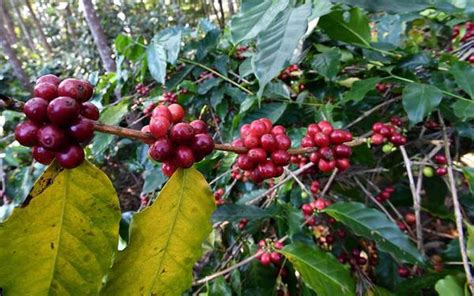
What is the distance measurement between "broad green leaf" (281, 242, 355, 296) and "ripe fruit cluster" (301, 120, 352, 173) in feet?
1.00

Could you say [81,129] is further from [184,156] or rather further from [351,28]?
[351,28]

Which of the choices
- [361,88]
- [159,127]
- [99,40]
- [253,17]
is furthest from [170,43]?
[99,40]

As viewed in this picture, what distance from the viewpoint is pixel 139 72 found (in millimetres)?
1815

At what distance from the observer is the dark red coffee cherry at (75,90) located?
462 millimetres

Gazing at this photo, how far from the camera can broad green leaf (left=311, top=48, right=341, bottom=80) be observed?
47.4 inches

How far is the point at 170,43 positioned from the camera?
4.80ft

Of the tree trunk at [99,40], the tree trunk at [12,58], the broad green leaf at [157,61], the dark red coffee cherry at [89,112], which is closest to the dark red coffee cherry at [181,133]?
the dark red coffee cherry at [89,112]

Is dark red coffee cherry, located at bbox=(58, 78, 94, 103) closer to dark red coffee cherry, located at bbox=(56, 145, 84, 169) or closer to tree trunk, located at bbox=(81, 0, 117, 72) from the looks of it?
dark red coffee cherry, located at bbox=(56, 145, 84, 169)

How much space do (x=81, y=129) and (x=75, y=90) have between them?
6 cm

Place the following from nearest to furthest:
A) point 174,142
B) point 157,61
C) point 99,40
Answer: point 174,142
point 157,61
point 99,40

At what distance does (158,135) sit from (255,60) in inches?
8.5

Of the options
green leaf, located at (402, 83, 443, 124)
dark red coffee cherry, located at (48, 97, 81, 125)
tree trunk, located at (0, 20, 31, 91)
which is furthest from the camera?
tree trunk, located at (0, 20, 31, 91)

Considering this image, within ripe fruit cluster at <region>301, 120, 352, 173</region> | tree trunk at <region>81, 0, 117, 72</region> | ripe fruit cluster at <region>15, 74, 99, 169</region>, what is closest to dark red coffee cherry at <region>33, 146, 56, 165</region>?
ripe fruit cluster at <region>15, 74, 99, 169</region>

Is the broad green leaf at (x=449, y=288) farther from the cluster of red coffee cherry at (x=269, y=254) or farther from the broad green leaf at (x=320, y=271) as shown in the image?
the cluster of red coffee cherry at (x=269, y=254)
